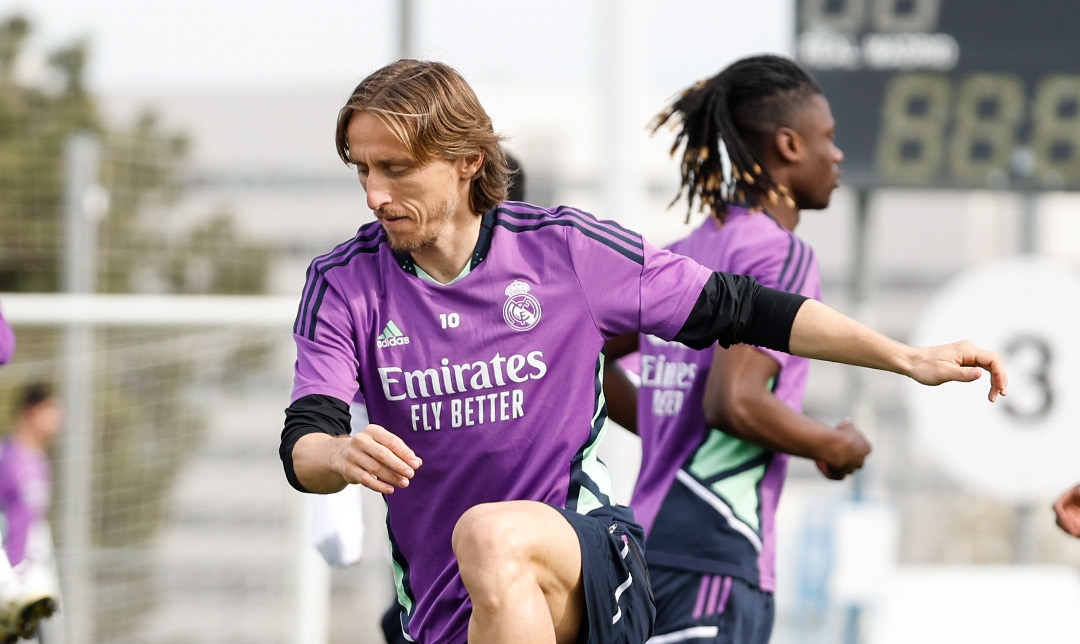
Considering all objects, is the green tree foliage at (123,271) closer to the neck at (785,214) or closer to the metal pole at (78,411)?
the metal pole at (78,411)

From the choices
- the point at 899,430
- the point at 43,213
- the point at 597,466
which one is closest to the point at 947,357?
the point at 597,466

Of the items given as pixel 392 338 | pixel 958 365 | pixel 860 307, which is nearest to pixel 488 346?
pixel 392 338

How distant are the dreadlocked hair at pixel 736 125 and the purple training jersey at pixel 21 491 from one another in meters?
5.85

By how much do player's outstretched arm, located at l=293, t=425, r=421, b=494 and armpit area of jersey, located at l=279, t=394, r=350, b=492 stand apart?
82mm

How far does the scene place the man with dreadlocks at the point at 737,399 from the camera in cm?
333

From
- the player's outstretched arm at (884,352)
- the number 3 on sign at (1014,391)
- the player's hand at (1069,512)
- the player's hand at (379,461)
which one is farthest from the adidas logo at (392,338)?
the number 3 on sign at (1014,391)

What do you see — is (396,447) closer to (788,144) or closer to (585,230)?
(585,230)

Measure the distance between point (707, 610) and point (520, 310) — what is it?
1016mm

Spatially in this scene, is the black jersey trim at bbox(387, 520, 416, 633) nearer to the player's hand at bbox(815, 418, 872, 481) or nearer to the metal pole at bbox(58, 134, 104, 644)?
the player's hand at bbox(815, 418, 872, 481)

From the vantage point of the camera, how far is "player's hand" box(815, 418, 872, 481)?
334cm

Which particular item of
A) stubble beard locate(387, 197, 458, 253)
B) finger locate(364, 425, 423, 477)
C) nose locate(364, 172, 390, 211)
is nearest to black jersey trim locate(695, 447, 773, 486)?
stubble beard locate(387, 197, 458, 253)

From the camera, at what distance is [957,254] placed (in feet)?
33.6

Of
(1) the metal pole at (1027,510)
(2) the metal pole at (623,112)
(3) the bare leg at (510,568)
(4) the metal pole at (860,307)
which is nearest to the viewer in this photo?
(3) the bare leg at (510,568)

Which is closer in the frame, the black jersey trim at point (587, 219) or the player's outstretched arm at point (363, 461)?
the player's outstretched arm at point (363, 461)
